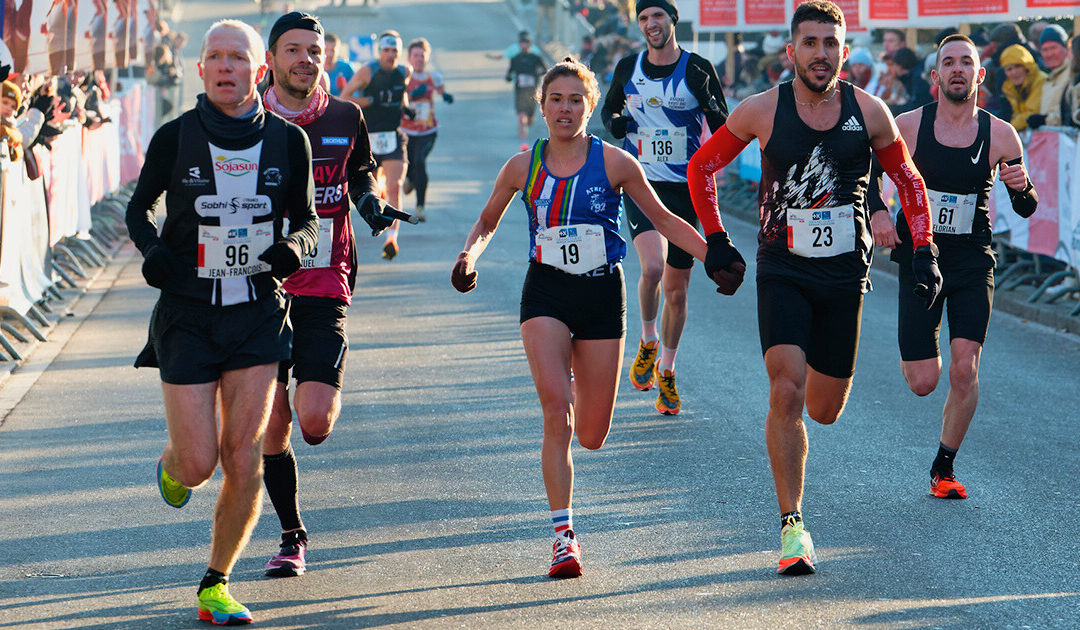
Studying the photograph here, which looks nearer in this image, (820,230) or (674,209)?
(820,230)

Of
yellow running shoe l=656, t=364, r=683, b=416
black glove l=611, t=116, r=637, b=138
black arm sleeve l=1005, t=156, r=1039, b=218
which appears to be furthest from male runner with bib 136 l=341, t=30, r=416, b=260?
black arm sleeve l=1005, t=156, r=1039, b=218

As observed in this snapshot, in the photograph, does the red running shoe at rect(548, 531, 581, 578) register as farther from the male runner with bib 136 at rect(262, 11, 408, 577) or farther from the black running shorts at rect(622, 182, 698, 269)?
the black running shorts at rect(622, 182, 698, 269)

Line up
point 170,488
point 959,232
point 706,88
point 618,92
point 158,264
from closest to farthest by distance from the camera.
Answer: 1. point 158,264
2. point 170,488
3. point 959,232
4. point 706,88
5. point 618,92

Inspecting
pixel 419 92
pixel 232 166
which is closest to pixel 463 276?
pixel 232 166

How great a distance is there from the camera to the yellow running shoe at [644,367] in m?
9.35

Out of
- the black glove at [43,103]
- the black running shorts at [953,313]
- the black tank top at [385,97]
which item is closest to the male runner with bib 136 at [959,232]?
the black running shorts at [953,313]

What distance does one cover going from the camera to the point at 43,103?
1288 centimetres

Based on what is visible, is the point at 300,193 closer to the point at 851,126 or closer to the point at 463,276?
the point at 463,276

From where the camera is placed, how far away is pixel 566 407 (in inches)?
232

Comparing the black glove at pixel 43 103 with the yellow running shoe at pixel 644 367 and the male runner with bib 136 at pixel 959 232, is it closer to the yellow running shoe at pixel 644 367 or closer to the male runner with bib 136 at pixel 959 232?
the yellow running shoe at pixel 644 367

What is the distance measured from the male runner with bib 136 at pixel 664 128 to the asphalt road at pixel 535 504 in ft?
2.04

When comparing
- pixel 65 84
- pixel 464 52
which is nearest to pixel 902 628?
pixel 65 84

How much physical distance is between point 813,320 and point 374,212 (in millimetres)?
1771

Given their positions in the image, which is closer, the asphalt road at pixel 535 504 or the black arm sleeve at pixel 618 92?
the asphalt road at pixel 535 504
